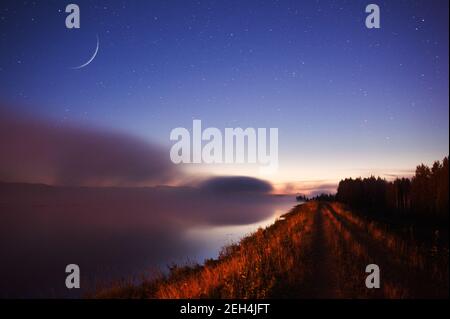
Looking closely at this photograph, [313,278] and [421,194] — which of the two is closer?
[313,278]

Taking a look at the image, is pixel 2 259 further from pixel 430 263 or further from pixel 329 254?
pixel 430 263

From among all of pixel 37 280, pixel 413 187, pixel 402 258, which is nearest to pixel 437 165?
pixel 413 187

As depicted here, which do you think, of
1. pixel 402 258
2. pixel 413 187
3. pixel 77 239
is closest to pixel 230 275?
pixel 402 258

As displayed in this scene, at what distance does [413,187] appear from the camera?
200 feet

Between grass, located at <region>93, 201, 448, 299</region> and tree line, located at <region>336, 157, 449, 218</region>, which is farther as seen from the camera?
tree line, located at <region>336, 157, 449, 218</region>

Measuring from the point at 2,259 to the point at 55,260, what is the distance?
16.4 ft

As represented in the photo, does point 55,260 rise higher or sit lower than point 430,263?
lower

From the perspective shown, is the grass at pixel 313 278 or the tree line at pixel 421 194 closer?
the grass at pixel 313 278
